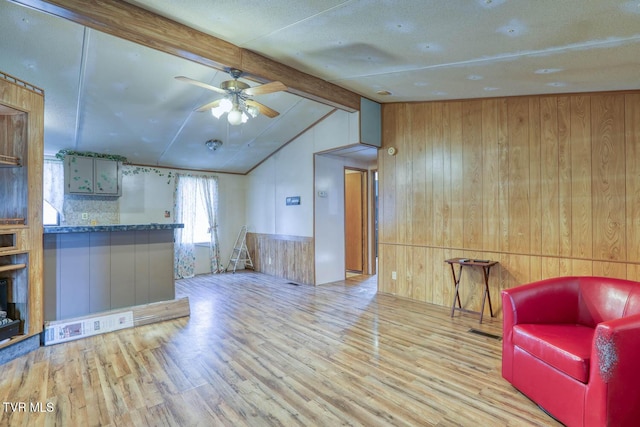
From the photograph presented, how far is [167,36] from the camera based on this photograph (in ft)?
8.89

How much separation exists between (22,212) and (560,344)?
4.60 m

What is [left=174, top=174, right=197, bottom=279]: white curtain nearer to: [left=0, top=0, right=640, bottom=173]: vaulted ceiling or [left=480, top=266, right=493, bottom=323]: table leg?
[left=0, top=0, right=640, bottom=173]: vaulted ceiling

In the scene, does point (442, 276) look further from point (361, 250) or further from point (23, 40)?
point (23, 40)

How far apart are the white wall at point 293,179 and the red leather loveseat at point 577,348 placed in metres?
3.28

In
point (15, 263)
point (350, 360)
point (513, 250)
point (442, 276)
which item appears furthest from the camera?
point (442, 276)

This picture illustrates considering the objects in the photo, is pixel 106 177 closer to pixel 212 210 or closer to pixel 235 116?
pixel 212 210

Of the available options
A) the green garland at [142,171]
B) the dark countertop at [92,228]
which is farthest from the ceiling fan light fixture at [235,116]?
the green garland at [142,171]

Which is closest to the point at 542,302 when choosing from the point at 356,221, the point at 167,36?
the point at 167,36

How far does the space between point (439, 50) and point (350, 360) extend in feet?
9.63

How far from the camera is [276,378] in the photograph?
251 cm

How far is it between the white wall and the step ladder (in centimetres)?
29

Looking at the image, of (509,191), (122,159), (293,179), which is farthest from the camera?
(293,179)

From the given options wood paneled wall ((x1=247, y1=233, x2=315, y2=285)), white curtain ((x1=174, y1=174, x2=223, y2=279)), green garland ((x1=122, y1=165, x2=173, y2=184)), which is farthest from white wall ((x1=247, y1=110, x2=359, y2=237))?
green garland ((x1=122, y1=165, x2=173, y2=184))

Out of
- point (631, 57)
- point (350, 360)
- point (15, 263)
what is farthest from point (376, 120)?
point (15, 263)
